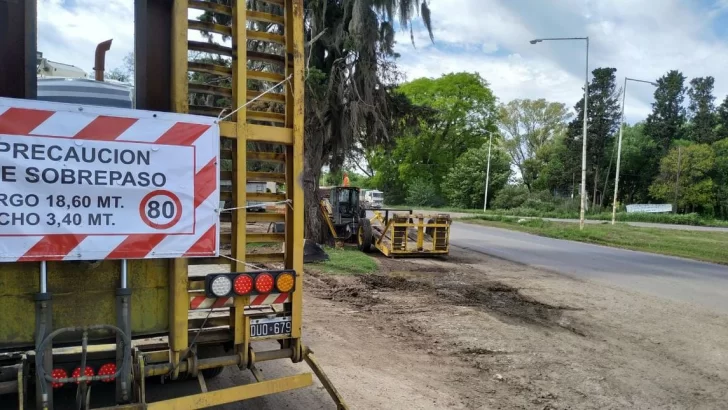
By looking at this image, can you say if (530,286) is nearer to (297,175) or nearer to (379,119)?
(379,119)

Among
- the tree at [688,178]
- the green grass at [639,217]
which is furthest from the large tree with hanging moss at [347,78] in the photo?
the tree at [688,178]

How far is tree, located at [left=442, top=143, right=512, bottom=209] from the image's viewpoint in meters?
58.1

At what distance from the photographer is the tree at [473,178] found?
191ft

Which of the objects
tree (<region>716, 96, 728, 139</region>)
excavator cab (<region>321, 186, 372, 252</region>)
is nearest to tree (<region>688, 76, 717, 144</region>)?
tree (<region>716, 96, 728, 139</region>)

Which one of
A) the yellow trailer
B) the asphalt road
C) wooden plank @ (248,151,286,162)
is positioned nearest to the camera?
the yellow trailer

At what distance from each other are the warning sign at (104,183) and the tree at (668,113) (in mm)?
69382

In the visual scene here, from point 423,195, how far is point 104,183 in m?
56.7

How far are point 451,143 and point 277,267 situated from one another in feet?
190

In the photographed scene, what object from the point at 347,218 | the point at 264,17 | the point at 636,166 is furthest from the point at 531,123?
the point at 264,17

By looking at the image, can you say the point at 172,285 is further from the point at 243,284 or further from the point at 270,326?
the point at 270,326

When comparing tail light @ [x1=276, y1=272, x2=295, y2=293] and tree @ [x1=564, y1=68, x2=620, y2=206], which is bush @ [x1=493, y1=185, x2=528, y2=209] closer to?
tree @ [x1=564, y1=68, x2=620, y2=206]

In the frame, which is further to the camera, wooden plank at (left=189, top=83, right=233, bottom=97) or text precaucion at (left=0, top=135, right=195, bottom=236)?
wooden plank at (left=189, top=83, right=233, bottom=97)

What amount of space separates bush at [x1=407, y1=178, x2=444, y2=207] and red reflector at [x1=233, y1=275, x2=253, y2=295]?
184 ft

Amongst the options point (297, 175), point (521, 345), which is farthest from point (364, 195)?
point (297, 175)
